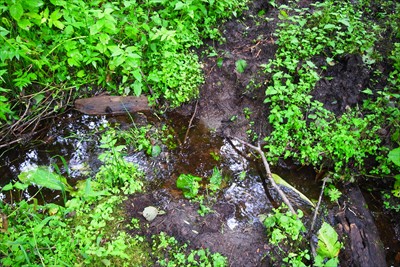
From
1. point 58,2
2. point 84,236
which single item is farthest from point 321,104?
point 58,2

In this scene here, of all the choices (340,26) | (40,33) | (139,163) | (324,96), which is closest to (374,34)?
(340,26)

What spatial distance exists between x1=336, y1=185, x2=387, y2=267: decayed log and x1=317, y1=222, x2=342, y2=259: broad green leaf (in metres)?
0.19

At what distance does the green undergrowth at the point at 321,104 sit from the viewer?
3549 mm

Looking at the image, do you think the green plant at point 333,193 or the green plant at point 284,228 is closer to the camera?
the green plant at point 284,228

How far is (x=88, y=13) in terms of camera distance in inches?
149

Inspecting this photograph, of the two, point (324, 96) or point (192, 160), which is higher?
point (324, 96)

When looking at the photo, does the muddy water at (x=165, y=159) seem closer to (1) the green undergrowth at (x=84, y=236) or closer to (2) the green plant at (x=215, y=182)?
(2) the green plant at (x=215, y=182)

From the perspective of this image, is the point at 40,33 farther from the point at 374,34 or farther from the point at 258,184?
the point at 374,34

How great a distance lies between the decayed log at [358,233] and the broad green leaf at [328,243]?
191 millimetres

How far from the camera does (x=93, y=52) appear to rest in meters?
3.83

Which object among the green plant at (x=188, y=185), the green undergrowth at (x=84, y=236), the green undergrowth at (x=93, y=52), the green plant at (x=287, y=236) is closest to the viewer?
the green undergrowth at (x=84, y=236)

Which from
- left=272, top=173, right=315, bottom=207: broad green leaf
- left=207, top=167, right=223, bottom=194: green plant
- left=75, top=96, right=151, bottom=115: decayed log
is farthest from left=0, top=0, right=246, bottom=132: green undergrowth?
left=272, top=173, right=315, bottom=207: broad green leaf

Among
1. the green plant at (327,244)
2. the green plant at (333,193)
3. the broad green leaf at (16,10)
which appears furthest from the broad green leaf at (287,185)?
the broad green leaf at (16,10)

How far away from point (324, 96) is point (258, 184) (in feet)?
4.77
